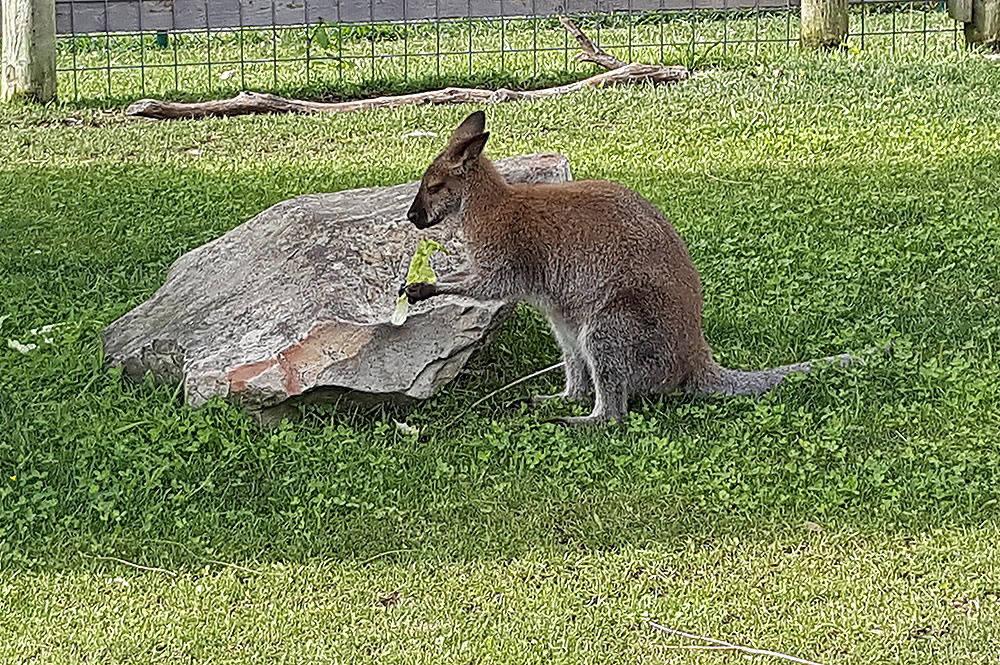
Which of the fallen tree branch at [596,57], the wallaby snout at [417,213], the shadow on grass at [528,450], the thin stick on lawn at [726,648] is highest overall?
the fallen tree branch at [596,57]

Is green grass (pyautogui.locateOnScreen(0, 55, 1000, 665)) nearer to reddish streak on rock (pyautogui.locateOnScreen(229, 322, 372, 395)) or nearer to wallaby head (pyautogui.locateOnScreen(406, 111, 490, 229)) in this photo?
reddish streak on rock (pyautogui.locateOnScreen(229, 322, 372, 395))

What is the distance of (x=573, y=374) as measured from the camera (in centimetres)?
539

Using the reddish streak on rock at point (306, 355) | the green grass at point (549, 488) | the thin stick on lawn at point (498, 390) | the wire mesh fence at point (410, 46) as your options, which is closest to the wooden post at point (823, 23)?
the wire mesh fence at point (410, 46)

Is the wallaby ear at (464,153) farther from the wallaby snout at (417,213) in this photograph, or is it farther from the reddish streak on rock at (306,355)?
the reddish streak on rock at (306,355)

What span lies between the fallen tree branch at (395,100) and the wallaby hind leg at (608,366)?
5507 millimetres

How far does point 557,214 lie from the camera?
511 cm

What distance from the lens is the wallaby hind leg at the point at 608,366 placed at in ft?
16.4

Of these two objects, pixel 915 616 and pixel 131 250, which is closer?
pixel 915 616

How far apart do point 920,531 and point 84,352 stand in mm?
3209

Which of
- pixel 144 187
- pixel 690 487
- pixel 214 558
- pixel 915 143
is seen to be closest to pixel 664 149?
pixel 915 143

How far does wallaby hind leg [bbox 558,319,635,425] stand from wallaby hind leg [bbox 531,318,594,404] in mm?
194

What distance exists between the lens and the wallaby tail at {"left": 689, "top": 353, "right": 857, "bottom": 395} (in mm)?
5219

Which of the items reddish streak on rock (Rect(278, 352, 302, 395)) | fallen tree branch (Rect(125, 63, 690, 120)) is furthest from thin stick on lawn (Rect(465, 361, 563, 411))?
fallen tree branch (Rect(125, 63, 690, 120))

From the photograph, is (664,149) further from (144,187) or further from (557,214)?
(557,214)
